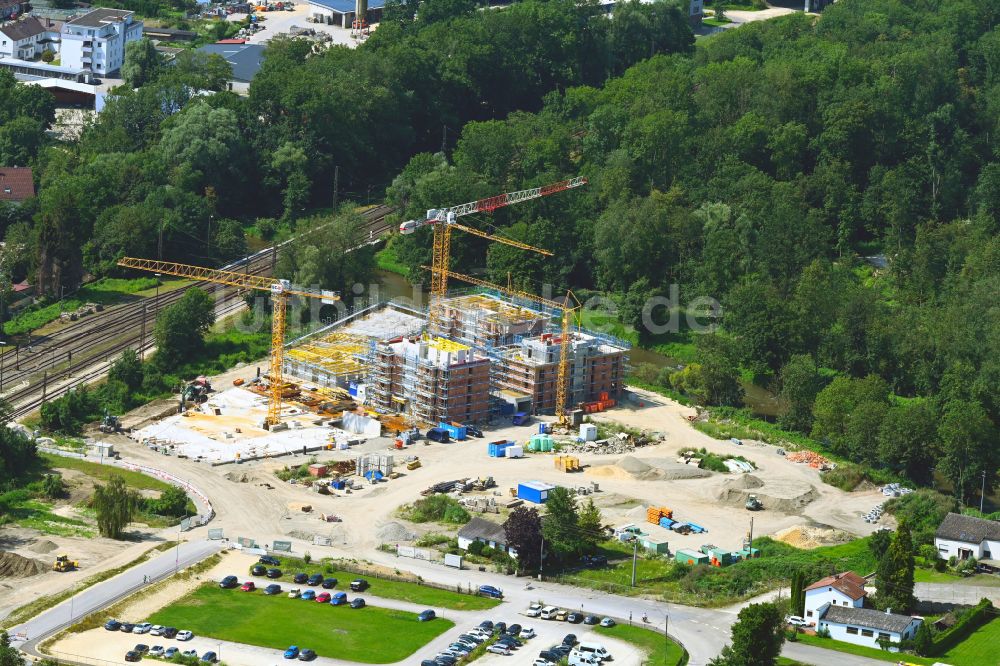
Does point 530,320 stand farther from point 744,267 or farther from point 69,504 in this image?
point 69,504

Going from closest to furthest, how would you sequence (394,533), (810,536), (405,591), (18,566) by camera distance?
(405,591)
(18,566)
(394,533)
(810,536)

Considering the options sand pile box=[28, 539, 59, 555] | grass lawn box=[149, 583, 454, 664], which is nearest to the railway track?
sand pile box=[28, 539, 59, 555]

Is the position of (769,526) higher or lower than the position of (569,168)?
lower

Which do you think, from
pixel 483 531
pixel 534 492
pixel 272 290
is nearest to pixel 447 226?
pixel 272 290

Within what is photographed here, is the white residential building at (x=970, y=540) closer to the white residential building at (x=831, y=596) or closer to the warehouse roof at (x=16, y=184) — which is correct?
the white residential building at (x=831, y=596)

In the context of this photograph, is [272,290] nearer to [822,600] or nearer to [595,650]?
[595,650]

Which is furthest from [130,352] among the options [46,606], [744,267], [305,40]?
[305,40]

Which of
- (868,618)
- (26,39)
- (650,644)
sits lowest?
(650,644)
